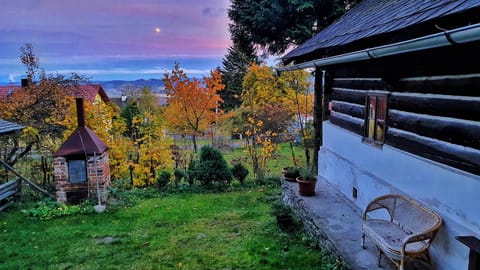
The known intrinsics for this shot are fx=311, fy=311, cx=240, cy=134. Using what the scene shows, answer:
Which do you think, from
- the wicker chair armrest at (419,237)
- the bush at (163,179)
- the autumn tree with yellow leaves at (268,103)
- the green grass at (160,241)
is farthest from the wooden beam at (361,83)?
the bush at (163,179)

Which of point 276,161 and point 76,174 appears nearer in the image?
point 76,174

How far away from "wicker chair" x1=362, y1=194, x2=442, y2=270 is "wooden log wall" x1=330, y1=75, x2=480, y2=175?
56cm

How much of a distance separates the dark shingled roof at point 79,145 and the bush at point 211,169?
2.83 meters

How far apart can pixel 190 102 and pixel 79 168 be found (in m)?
5.98

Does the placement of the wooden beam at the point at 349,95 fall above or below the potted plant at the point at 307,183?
above

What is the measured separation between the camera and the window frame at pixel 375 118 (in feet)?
13.6

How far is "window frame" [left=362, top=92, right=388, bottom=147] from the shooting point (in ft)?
13.6

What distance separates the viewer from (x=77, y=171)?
7.07 m

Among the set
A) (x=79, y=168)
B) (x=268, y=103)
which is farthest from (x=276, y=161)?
(x=79, y=168)

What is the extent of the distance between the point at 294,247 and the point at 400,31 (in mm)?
3067

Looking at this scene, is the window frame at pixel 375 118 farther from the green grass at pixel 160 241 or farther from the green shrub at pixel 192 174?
the green shrub at pixel 192 174

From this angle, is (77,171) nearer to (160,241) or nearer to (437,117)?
(160,241)

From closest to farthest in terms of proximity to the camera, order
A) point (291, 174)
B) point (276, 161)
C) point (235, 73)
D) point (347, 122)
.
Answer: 1. point (347, 122)
2. point (291, 174)
3. point (276, 161)
4. point (235, 73)

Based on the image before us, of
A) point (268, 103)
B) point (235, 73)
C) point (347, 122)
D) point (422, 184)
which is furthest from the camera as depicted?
point (235, 73)
